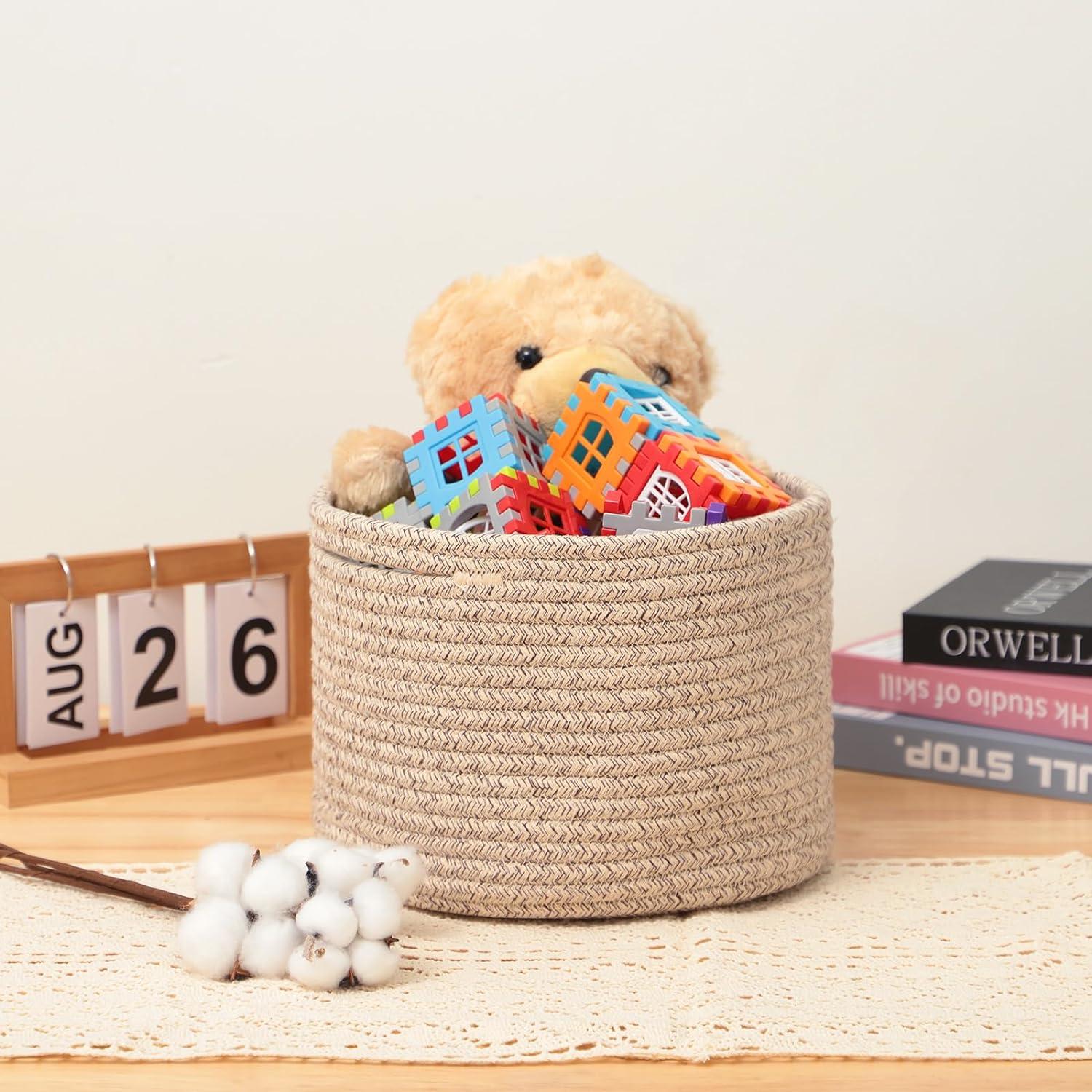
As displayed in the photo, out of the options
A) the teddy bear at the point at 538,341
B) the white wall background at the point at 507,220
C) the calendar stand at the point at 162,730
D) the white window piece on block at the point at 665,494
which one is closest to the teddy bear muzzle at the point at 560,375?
the teddy bear at the point at 538,341

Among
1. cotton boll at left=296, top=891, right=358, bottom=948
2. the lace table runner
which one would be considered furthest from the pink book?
cotton boll at left=296, top=891, right=358, bottom=948

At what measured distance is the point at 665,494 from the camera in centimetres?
77

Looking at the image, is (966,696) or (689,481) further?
(966,696)

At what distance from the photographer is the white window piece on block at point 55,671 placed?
96cm

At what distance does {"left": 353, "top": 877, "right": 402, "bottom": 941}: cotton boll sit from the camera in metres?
0.65

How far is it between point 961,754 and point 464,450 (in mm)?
428

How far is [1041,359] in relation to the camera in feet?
4.68

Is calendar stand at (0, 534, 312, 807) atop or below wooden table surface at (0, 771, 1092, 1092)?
atop

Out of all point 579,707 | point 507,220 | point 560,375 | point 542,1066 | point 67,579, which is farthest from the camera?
point 507,220

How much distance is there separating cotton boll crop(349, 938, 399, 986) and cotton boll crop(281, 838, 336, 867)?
0.13 ft

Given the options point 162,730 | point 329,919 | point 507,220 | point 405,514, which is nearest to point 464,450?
point 405,514

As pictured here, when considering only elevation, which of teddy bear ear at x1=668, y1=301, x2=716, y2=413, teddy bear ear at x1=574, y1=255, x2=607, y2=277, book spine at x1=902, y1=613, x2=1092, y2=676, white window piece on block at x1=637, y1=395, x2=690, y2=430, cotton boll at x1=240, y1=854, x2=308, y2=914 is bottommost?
cotton boll at x1=240, y1=854, x2=308, y2=914

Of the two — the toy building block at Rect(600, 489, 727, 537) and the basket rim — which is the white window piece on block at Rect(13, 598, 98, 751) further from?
the toy building block at Rect(600, 489, 727, 537)

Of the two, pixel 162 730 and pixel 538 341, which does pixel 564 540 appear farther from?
pixel 162 730
